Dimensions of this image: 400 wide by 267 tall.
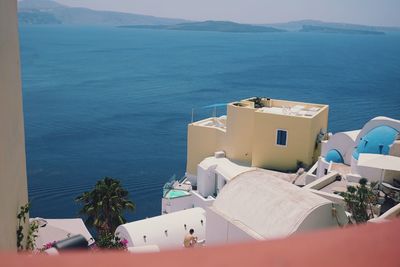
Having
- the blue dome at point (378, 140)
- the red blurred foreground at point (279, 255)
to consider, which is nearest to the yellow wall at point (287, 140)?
the blue dome at point (378, 140)

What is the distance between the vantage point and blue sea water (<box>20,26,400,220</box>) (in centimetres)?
4934

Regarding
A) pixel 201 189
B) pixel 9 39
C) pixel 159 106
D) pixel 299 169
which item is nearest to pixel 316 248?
pixel 9 39

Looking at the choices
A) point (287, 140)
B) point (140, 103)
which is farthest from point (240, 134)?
point (140, 103)

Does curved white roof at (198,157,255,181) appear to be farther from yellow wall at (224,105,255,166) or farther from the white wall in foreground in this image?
the white wall in foreground

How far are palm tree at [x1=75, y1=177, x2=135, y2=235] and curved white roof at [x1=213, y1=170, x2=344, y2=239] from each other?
6.97 meters

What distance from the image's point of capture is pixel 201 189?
29953 millimetres

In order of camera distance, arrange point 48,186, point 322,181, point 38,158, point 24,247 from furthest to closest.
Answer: point 38,158, point 48,186, point 322,181, point 24,247

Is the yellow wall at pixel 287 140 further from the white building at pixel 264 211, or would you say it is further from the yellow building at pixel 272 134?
the white building at pixel 264 211

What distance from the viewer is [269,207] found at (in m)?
16.2

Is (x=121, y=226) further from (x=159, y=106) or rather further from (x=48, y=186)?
(x=159, y=106)

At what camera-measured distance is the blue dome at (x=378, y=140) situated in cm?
2192

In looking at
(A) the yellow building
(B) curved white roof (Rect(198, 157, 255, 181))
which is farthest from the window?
(B) curved white roof (Rect(198, 157, 255, 181))

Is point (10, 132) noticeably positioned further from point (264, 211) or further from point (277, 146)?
point (277, 146)

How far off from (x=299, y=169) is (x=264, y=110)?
425 cm
